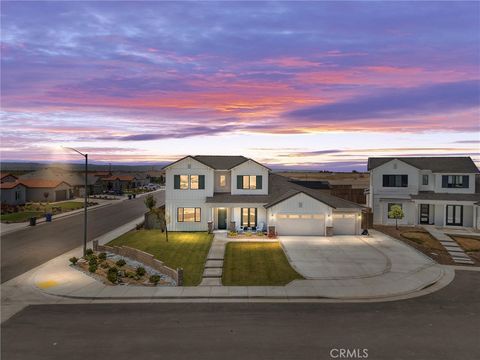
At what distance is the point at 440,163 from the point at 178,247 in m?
29.9

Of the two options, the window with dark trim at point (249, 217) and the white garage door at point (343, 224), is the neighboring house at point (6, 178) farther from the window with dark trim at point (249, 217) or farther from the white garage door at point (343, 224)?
the white garage door at point (343, 224)

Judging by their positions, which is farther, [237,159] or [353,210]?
[237,159]

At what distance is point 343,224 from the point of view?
32.2 m

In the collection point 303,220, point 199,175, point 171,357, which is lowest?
point 171,357

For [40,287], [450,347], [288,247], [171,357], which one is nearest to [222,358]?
[171,357]

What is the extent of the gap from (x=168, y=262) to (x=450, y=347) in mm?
16109

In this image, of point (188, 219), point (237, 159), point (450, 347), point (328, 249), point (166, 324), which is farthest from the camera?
point (237, 159)

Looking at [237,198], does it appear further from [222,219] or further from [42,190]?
[42,190]

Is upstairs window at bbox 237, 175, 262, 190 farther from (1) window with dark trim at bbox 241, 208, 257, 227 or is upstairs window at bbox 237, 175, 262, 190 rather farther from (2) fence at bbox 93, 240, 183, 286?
(2) fence at bbox 93, 240, 183, 286

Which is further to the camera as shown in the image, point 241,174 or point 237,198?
point 241,174

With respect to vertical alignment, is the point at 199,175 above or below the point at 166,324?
above

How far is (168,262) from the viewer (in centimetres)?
2306

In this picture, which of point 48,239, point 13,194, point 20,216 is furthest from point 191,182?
point 13,194

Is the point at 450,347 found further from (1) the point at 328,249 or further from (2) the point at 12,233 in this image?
(2) the point at 12,233
